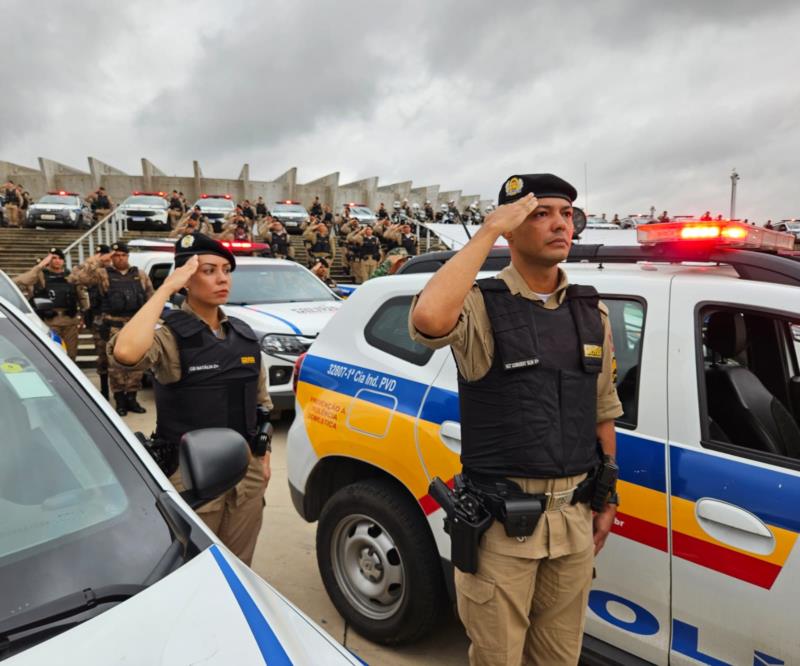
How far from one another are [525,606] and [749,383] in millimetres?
1217

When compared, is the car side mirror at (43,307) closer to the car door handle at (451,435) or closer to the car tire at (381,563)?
the car tire at (381,563)

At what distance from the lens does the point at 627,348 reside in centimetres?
208

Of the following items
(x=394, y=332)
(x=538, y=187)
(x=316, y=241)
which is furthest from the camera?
(x=316, y=241)

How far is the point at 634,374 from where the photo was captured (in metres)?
2.00

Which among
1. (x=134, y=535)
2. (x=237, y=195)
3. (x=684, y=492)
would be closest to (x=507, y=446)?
(x=684, y=492)

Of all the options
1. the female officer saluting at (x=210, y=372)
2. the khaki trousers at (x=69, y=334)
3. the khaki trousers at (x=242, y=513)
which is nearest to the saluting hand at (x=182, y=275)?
the female officer saluting at (x=210, y=372)

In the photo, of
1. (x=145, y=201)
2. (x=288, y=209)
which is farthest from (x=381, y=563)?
(x=288, y=209)

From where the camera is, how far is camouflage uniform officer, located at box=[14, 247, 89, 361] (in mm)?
7160

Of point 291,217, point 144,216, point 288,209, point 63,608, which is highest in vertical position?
point 288,209

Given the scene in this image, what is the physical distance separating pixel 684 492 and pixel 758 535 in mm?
214

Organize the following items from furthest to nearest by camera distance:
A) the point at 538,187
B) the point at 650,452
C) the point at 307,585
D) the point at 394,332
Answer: the point at 307,585 < the point at 394,332 < the point at 650,452 < the point at 538,187

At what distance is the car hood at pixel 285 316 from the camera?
5652 millimetres

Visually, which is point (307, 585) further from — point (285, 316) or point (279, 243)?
point (279, 243)

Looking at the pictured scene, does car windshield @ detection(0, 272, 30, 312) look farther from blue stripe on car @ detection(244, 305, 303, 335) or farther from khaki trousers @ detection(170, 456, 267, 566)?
khaki trousers @ detection(170, 456, 267, 566)
